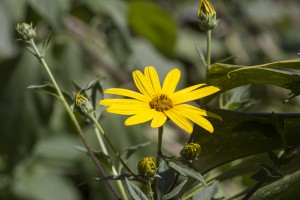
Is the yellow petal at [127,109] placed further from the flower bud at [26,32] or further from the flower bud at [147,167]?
the flower bud at [26,32]

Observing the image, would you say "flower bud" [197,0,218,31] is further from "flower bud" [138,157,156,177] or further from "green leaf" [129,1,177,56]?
"green leaf" [129,1,177,56]

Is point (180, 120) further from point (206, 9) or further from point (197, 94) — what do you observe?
point (206, 9)

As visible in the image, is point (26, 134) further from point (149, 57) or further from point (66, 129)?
point (149, 57)

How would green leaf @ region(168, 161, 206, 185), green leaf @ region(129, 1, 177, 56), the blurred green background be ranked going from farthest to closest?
green leaf @ region(129, 1, 177, 56), the blurred green background, green leaf @ region(168, 161, 206, 185)

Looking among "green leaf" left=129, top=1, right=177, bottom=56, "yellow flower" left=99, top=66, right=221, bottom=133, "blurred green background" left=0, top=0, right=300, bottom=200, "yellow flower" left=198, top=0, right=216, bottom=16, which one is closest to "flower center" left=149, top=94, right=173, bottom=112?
"yellow flower" left=99, top=66, right=221, bottom=133

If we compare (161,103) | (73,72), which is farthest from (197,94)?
(73,72)

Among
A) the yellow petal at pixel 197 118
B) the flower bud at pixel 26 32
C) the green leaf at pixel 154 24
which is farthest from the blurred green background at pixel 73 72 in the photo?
the yellow petal at pixel 197 118
